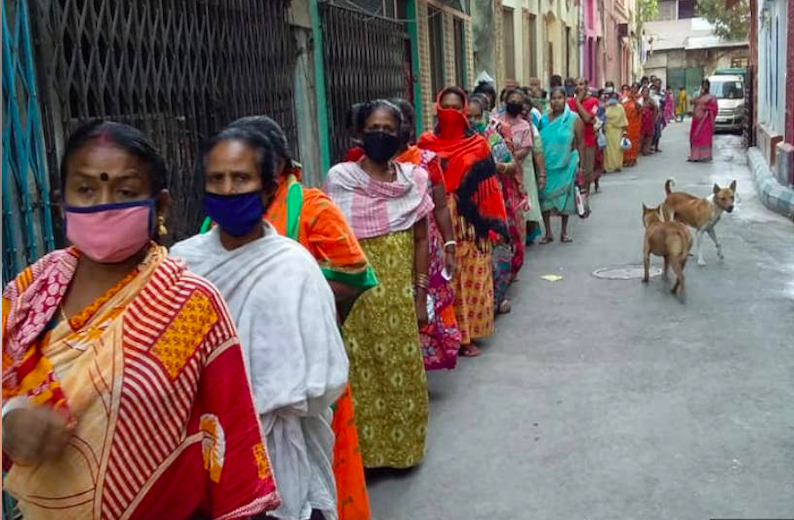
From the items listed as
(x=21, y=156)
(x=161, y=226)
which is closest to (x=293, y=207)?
(x=161, y=226)

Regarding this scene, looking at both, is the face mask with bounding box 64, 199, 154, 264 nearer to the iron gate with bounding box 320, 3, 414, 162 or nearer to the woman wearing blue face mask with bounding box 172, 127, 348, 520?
the woman wearing blue face mask with bounding box 172, 127, 348, 520

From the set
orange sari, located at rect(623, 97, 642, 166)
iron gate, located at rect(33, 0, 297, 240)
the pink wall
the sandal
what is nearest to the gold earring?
iron gate, located at rect(33, 0, 297, 240)

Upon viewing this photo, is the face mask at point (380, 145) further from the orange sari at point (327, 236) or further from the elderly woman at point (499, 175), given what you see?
the elderly woman at point (499, 175)

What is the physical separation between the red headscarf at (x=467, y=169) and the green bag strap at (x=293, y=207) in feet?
10.2

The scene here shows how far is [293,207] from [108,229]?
108 centimetres

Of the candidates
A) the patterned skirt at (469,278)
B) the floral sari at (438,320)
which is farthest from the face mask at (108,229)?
the patterned skirt at (469,278)

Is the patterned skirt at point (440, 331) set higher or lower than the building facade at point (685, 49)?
lower

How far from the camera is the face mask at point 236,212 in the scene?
2480 millimetres

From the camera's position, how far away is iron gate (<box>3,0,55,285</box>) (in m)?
3.50

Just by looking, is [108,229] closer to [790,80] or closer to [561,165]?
[561,165]

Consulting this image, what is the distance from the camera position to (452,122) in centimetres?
600

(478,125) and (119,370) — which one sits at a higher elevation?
(478,125)

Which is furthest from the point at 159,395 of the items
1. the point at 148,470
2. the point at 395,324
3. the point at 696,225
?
the point at 696,225

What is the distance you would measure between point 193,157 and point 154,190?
320 cm
